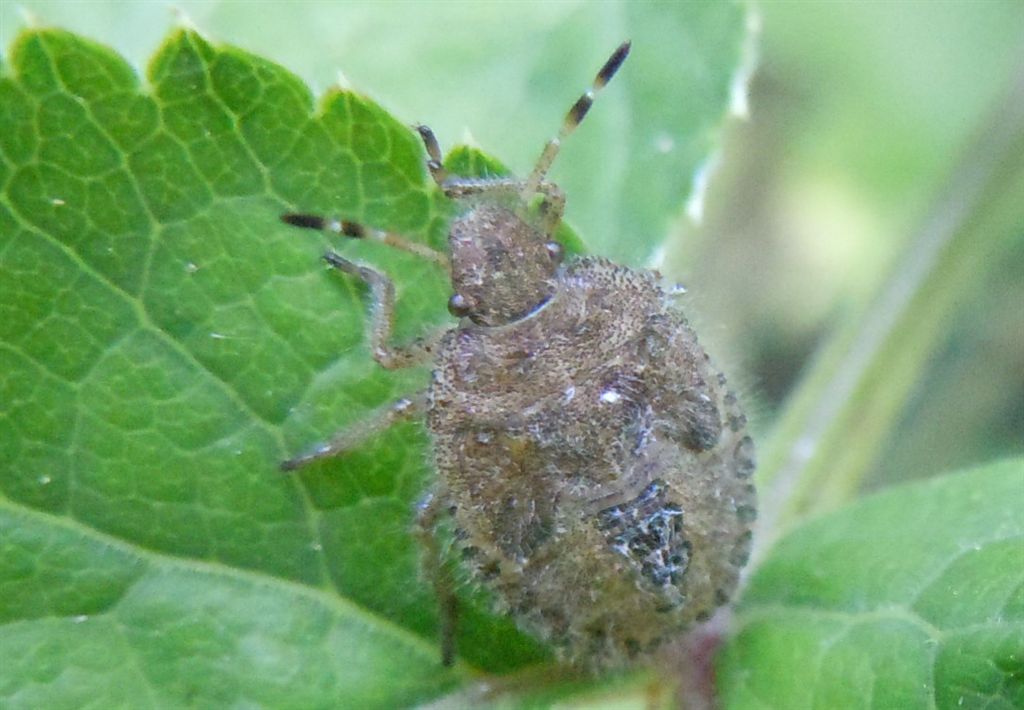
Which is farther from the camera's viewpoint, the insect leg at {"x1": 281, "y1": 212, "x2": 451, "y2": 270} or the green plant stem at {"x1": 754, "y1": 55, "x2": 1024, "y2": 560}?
the green plant stem at {"x1": 754, "y1": 55, "x2": 1024, "y2": 560}

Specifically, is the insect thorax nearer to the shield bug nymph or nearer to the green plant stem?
the shield bug nymph

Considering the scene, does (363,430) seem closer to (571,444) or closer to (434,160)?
(571,444)

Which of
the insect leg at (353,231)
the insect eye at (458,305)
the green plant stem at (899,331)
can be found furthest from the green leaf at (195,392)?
the green plant stem at (899,331)

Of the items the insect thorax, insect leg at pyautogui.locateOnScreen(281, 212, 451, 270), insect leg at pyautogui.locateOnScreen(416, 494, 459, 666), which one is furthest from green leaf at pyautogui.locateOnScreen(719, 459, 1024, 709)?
insect leg at pyautogui.locateOnScreen(281, 212, 451, 270)

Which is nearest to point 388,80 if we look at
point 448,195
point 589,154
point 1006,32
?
point 589,154

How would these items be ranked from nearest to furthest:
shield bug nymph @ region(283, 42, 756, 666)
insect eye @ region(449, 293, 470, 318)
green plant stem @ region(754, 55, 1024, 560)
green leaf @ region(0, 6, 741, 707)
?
1. green leaf @ region(0, 6, 741, 707)
2. shield bug nymph @ region(283, 42, 756, 666)
3. insect eye @ region(449, 293, 470, 318)
4. green plant stem @ region(754, 55, 1024, 560)

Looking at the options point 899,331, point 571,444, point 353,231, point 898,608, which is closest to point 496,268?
point 353,231

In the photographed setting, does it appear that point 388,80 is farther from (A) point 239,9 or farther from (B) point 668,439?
(B) point 668,439

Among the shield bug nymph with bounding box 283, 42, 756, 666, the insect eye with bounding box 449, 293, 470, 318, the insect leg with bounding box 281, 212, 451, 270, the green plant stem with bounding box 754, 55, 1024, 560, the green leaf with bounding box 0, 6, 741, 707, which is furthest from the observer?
the green plant stem with bounding box 754, 55, 1024, 560
